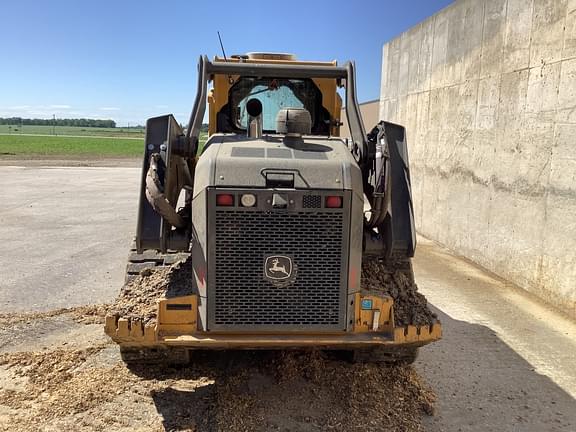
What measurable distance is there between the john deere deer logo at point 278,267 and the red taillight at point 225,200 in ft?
1.49

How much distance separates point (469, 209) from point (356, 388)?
575cm

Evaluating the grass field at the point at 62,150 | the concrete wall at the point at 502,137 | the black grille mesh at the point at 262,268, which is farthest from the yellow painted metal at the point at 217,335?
the grass field at the point at 62,150

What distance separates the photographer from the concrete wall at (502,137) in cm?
685

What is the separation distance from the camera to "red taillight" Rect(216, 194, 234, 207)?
144 inches

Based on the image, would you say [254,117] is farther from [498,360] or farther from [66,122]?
[66,122]

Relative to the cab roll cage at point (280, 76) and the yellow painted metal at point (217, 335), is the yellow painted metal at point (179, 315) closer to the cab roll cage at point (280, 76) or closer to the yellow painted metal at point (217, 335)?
the yellow painted metal at point (217, 335)

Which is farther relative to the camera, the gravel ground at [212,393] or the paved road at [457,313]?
the paved road at [457,313]

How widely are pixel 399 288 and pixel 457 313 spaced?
254 cm

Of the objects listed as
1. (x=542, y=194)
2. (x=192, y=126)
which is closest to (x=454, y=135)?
(x=542, y=194)

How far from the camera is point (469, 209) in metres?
9.34

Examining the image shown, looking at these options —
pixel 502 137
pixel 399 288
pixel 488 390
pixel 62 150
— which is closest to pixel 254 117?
pixel 399 288

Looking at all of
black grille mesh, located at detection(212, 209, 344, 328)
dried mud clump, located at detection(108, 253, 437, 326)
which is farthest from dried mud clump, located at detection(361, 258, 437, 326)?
black grille mesh, located at detection(212, 209, 344, 328)

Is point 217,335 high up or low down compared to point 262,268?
down

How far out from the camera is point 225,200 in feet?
12.0
